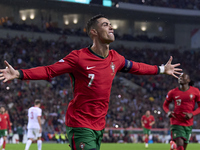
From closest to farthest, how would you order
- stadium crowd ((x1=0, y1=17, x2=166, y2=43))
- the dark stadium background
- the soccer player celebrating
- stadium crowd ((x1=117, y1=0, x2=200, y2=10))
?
1. the soccer player celebrating
2. the dark stadium background
3. stadium crowd ((x1=0, y1=17, x2=166, y2=43))
4. stadium crowd ((x1=117, y1=0, x2=200, y2=10))

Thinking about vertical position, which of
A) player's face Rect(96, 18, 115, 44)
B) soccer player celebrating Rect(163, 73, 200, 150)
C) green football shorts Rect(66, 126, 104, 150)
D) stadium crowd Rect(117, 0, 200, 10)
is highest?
stadium crowd Rect(117, 0, 200, 10)

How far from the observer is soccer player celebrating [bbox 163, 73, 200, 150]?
33.3ft

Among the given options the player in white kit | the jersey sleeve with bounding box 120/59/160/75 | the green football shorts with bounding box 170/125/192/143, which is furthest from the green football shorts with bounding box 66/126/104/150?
the player in white kit

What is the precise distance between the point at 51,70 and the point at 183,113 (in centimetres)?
601

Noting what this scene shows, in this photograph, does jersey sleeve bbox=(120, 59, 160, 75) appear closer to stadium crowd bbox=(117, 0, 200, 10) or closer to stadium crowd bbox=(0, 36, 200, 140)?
stadium crowd bbox=(0, 36, 200, 140)

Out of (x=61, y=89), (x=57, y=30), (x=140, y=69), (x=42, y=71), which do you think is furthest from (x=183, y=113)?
(x=57, y=30)

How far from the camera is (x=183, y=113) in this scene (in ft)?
33.4

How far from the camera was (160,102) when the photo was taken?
109 feet

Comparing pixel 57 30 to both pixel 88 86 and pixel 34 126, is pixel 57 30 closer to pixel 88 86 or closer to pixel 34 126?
pixel 34 126

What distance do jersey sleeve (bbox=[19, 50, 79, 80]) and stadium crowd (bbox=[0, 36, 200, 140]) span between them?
20.2 m

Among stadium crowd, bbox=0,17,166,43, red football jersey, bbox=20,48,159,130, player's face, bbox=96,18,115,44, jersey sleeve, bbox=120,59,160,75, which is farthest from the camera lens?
stadium crowd, bbox=0,17,166,43

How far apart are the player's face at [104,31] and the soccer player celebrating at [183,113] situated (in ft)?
17.0

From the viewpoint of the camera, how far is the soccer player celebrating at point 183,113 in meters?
10.1

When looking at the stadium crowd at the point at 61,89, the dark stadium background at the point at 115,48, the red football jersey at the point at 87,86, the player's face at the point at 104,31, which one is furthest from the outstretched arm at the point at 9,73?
the dark stadium background at the point at 115,48
